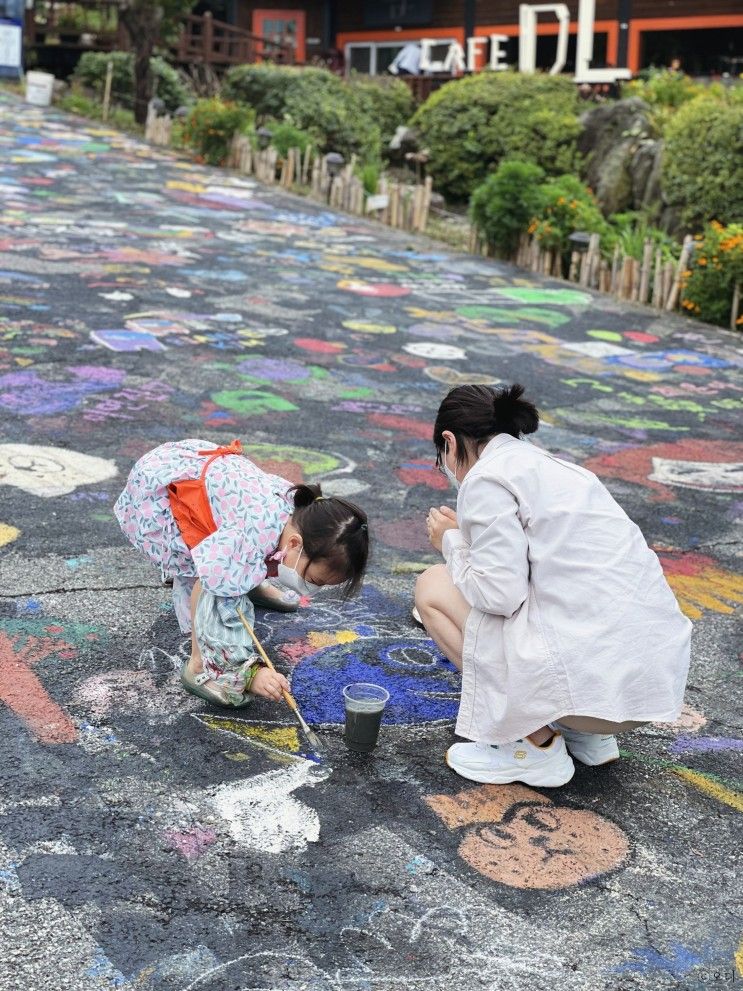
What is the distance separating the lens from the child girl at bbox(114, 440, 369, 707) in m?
2.99

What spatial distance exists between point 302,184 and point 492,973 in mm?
13462

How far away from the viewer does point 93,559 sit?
13.3 ft

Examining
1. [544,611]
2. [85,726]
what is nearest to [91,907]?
[85,726]

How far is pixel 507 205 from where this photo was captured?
1137 centimetres

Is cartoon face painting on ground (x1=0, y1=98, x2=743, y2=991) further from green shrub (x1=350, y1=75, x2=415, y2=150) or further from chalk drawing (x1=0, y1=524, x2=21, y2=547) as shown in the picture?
green shrub (x1=350, y1=75, x2=415, y2=150)

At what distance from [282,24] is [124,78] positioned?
5184 mm

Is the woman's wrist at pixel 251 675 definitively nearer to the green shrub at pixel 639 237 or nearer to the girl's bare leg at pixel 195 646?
the girl's bare leg at pixel 195 646

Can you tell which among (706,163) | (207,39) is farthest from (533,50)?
(706,163)

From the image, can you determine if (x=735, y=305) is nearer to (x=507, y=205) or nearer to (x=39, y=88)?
(x=507, y=205)

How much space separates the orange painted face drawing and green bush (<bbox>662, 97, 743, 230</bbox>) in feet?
33.2

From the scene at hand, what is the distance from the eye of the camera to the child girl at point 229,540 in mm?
2990

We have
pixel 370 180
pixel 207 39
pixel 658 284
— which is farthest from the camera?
pixel 207 39

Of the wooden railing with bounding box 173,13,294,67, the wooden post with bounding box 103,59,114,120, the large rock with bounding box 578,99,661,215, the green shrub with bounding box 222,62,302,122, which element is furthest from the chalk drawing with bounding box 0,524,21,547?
the wooden railing with bounding box 173,13,294,67

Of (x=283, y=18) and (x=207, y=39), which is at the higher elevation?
(x=283, y=18)
